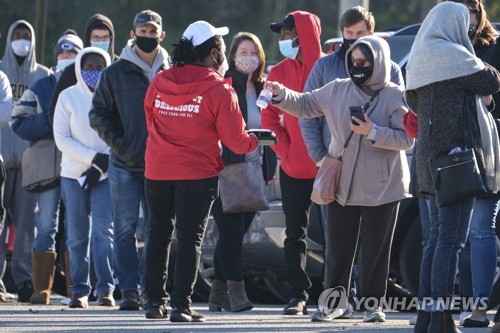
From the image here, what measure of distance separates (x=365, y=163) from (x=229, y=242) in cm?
169

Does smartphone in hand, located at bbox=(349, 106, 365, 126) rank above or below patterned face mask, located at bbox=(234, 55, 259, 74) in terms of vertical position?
below

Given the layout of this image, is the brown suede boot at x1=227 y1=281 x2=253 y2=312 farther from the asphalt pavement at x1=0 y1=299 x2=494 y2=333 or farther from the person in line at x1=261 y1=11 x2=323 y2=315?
the person in line at x1=261 y1=11 x2=323 y2=315

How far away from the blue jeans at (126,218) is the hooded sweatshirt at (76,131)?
377 millimetres

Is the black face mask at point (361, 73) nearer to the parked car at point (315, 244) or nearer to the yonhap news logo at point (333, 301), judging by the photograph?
the yonhap news logo at point (333, 301)

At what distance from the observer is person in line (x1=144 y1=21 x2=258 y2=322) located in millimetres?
9984

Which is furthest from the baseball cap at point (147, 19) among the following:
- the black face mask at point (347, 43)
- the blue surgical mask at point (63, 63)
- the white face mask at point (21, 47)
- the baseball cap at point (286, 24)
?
the white face mask at point (21, 47)

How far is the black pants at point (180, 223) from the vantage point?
1002cm

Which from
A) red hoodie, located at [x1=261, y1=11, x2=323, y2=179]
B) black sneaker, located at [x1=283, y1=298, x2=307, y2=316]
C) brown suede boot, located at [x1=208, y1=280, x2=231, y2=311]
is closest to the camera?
black sneaker, located at [x1=283, y1=298, x2=307, y2=316]

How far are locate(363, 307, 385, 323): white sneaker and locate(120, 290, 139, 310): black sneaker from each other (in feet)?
6.83

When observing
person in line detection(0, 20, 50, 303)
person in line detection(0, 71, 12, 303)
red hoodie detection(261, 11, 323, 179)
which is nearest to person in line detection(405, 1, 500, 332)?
red hoodie detection(261, 11, 323, 179)

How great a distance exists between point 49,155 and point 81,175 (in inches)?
28.6

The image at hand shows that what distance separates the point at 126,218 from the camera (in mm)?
11570

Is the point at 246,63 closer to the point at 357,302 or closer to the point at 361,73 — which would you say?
the point at 361,73

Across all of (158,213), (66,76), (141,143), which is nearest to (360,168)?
(158,213)
